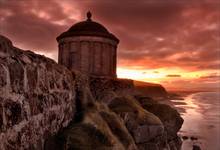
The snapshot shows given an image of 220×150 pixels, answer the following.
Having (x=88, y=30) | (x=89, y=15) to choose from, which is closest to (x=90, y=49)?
(x=88, y=30)

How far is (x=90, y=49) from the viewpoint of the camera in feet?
89.1

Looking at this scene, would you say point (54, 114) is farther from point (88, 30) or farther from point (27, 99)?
point (88, 30)

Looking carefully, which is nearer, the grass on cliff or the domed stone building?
the grass on cliff

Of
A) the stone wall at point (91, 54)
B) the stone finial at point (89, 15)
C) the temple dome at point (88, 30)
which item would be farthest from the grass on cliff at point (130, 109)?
the stone finial at point (89, 15)

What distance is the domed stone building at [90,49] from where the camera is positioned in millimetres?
27203

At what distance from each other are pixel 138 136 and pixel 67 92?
816cm

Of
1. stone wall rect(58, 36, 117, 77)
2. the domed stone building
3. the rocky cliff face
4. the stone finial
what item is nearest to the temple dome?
the domed stone building

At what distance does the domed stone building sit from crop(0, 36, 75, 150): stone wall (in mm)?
15537

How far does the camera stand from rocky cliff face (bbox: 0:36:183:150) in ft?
22.1

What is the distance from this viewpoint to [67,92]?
12844 mm

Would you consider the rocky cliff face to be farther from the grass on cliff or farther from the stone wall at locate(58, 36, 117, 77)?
the stone wall at locate(58, 36, 117, 77)

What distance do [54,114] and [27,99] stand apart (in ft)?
9.76

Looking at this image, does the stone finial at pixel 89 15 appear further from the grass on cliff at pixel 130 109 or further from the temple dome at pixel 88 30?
the grass on cliff at pixel 130 109

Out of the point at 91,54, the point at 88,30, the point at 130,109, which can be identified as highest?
the point at 88,30
